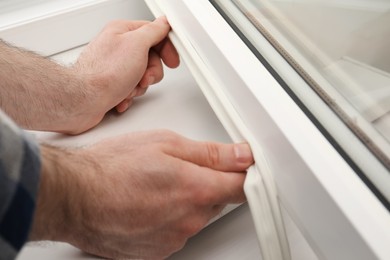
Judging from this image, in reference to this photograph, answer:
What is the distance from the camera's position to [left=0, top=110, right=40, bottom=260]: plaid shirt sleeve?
29cm

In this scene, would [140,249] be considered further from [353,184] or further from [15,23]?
[15,23]

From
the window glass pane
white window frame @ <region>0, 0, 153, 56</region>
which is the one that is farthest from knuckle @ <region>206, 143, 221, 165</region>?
white window frame @ <region>0, 0, 153, 56</region>

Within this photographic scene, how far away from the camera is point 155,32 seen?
0.69 m

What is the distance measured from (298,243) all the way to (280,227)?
10cm

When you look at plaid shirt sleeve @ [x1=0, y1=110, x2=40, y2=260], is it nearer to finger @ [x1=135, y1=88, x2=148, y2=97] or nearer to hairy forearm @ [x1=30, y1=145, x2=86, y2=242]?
hairy forearm @ [x1=30, y1=145, x2=86, y2=242]

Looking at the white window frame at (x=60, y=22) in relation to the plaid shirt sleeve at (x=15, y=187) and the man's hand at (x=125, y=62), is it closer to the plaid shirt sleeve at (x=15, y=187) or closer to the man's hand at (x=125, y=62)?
the man's hand at (x=125, y=62)

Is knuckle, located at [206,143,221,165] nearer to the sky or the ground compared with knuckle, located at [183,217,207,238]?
nearer to the sky

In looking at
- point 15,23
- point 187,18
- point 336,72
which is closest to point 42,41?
point 15,23

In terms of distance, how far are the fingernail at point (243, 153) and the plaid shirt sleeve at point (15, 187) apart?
0.84ft

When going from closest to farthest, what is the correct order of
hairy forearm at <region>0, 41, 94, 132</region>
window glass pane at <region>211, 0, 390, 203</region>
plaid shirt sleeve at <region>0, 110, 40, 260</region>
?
plaid shirt sleeve at <region>0, 110, 40, 260</region>, window glass pane at <region>211, 0, 390, 203</region>, hairy forearm at <region>0, 41, 94, 132</region>

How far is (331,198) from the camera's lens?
0.35 meters

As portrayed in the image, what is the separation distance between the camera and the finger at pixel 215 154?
48 cm

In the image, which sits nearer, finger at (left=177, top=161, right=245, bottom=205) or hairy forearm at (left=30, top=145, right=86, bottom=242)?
hairy forearm at (left=30, top=145, right=86, bottom=242)

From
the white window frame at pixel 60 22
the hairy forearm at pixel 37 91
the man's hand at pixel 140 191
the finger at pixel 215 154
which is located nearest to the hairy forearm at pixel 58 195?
the man's hand at pixel 140 191
